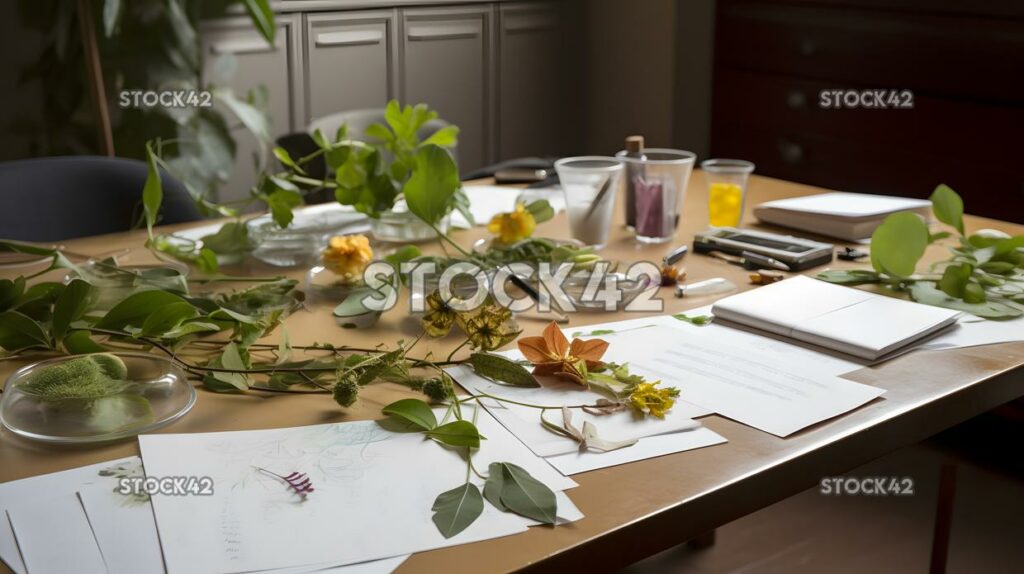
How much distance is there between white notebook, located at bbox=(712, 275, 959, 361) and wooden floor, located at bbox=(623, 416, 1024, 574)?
0.79m

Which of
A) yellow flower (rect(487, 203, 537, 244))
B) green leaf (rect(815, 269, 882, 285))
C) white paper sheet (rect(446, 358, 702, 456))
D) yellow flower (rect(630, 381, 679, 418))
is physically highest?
yellow flower (rect(487, 203, 537, 244))

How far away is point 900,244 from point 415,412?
2.37 ft

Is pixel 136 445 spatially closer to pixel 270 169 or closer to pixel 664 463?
pixel 664 463

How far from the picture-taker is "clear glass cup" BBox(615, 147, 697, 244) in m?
1.53

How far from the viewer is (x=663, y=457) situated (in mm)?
852

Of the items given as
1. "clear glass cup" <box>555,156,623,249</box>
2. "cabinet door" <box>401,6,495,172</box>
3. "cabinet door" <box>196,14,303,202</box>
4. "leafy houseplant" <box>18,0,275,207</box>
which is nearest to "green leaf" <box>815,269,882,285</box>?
"clear glass cup" <box>555,156,623,249</box>

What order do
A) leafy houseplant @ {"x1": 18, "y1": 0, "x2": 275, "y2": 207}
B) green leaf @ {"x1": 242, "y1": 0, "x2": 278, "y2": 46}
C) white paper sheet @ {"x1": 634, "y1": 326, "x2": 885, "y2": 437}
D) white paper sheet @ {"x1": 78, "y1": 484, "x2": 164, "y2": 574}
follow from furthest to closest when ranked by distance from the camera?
1. leafy houseplant @ {"x1": 18, "y1": 0, "x2": 275, "y2": 207}
2. green leaf @ {"x1": 242, "y1": 0, "x2": 278, "y2": 46}
3. white paper sheet @ {"x1": 634, "y1": 326, "x2": 885, "y2": 437}
4. white paper sheet @ {"x1": 78, "y1": 484, "x2": 164, "y2": 574}

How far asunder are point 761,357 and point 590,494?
37 centimetres

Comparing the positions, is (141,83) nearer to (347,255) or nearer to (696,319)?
(347,255)

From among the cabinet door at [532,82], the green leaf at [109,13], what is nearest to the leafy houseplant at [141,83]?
the green leaf at [109,13]

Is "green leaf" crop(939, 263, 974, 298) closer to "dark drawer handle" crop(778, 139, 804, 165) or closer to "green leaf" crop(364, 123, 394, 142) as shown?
"green leaf" crop(364, 123, 394, 142)

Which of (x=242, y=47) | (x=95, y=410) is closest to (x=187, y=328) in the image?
(x=95, y=410)

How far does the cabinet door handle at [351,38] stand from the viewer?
10.8ft

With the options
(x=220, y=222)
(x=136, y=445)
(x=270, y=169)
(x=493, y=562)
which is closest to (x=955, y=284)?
(x=493, y=562)
